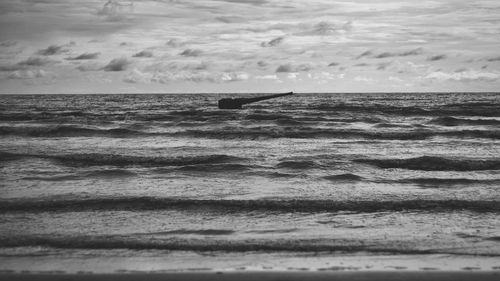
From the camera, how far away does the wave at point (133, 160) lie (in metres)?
13.4

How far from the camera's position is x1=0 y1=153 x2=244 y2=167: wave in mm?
13391

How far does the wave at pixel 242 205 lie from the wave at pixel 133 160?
5.00m

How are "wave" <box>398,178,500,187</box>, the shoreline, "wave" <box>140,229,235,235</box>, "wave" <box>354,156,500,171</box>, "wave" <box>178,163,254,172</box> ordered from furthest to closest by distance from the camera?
"wave" <box>354,156,500,171</box>, "wave" <box>178,163,254,172</box>, "wave" <box>398,178,500,187</box>, "wave" <box>140,229,235,235</box>, the shoreline

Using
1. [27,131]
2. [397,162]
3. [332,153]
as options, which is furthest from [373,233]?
[27,131]

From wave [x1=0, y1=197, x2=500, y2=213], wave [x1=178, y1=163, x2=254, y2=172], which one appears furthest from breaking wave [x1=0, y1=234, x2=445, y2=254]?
wave [x1=178, y1=163, x2=254, y2=172]

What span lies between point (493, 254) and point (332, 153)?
396 inches

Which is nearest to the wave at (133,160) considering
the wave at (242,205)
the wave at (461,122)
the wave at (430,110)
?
the wave at (242,205)

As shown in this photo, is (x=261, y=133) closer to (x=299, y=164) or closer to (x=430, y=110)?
(x=299, y=164)

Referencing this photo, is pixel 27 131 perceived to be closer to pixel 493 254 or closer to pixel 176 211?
pixel 176 211

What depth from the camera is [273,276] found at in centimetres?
446

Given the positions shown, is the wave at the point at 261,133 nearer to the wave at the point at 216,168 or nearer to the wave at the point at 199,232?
the wave at the point at 216,168

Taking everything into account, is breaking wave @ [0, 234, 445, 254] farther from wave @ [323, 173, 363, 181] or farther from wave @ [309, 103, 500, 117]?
wave @ [309, 103, 500, 117]

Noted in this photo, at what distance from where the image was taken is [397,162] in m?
13.5

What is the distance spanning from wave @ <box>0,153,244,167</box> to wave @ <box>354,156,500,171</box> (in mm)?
4210
